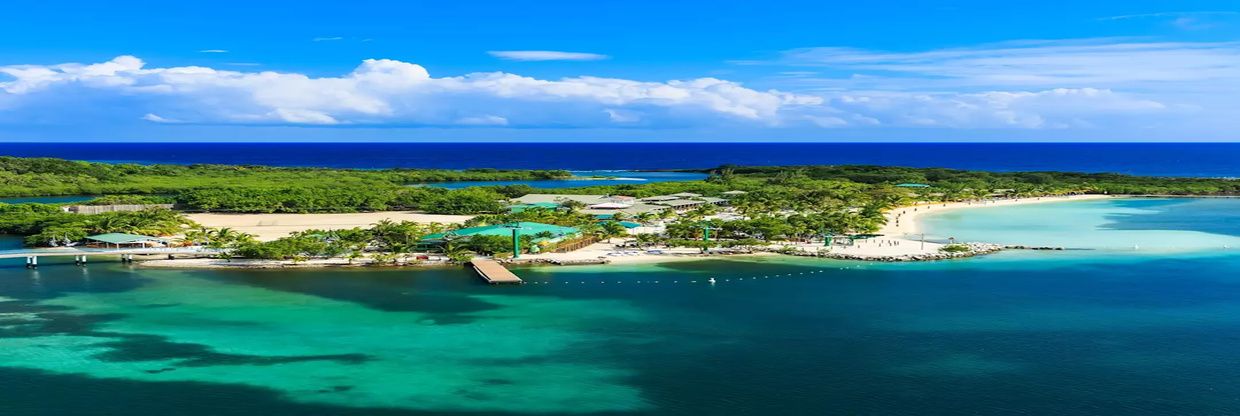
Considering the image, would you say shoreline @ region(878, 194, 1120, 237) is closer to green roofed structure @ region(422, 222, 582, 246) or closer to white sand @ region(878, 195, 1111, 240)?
white sand @ region(878, 195, 1111, 240)

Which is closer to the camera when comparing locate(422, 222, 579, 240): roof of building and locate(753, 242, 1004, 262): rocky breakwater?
locate(753, 242, 1004, 262): rocky breakwater

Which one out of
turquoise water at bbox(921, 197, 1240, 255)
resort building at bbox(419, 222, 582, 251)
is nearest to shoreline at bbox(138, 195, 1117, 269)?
resort building at bbox(419, 222, 582, 251)

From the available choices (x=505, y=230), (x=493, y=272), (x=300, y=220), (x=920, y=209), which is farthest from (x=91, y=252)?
(x=920, y=209)

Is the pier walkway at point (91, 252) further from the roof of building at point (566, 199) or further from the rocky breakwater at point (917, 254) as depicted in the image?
the roof of building at point (566, 199)

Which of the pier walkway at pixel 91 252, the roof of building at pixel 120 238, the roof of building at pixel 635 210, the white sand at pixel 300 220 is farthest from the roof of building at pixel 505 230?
the roof of building at pixel 120 238

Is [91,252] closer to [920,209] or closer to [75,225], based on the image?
[75,225]

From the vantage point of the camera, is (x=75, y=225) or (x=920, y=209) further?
(x=920, y=209)
